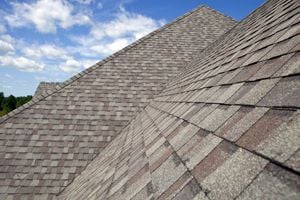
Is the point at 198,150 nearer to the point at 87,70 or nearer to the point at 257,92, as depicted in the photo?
the point at 257,92

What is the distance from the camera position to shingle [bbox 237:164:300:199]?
1034 mm

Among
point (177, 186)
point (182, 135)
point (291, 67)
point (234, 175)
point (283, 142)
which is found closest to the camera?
point (283, 142)

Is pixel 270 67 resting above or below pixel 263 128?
above

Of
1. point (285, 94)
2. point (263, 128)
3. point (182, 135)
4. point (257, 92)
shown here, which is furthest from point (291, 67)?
point (182, 135)

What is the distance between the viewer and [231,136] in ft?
6.31

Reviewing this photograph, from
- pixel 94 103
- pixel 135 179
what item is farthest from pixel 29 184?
pixel 135 179

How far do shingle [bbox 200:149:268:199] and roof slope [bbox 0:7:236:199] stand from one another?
7642 mm

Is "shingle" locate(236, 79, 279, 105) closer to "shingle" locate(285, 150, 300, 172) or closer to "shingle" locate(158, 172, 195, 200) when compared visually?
"shingle" locate(158, 172, 195, 200)

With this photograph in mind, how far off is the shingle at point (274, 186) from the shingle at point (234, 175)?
5 centimetres

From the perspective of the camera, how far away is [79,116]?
35.2 feet

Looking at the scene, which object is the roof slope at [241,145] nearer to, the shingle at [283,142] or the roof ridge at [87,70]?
the shingle at [283,142]

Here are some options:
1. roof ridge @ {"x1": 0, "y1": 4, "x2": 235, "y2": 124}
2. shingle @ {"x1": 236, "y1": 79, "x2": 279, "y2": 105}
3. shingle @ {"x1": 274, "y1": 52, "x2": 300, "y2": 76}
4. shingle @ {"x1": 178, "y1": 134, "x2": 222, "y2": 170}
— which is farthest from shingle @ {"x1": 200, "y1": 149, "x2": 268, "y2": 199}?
roof ridge @ {"x1": 0, "y1": 4, "x2": 235, "y2": 124}

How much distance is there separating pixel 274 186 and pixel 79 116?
396 inches

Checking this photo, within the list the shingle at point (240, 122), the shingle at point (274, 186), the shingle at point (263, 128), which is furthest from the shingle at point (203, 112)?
the shingle at point (274, 186)
